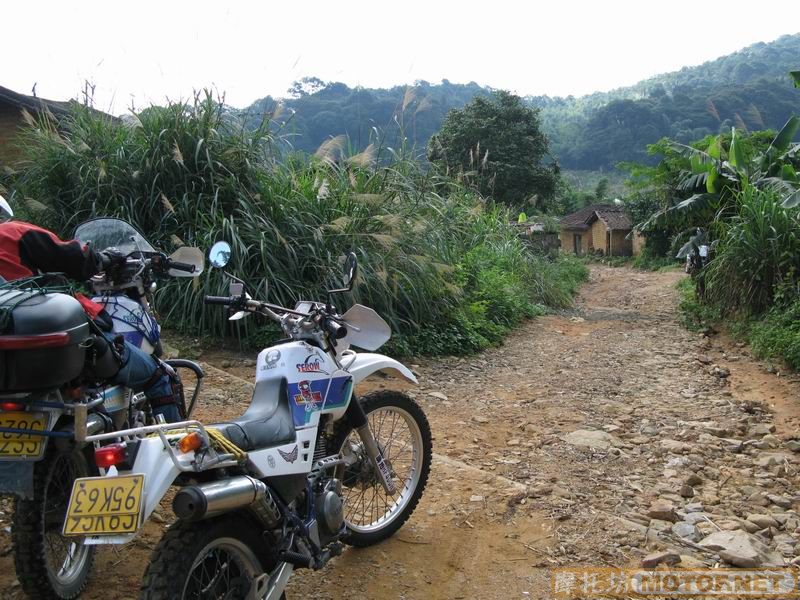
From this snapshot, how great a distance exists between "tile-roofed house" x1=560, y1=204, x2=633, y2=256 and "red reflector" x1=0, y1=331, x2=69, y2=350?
36849mm

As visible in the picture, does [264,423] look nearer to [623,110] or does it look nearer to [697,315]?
[697,315]

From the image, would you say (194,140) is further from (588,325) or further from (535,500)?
(588,325)

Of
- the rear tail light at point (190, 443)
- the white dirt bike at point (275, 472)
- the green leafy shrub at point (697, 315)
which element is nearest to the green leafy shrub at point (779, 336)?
the green leafy shrub at point (697, 315)

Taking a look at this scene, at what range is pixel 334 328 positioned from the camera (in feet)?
9.21

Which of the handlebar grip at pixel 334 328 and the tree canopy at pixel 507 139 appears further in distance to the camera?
the tree canopy at pixel 507 139

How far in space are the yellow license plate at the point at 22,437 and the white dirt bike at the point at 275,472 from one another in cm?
26

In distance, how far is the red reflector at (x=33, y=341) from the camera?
2008 mm

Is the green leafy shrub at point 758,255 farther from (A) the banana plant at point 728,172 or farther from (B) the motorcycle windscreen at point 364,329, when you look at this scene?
(B) the motorcycle windscreen at point 364,329

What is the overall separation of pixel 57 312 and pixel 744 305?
347 inches

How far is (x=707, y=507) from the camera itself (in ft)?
12.7

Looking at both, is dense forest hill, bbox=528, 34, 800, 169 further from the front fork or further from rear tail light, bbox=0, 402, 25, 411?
rear tail light, bbox=0, 402, 25, 411

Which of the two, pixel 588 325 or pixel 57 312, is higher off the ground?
pixel 57 312

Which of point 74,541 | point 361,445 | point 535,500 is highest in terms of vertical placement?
point 361,445

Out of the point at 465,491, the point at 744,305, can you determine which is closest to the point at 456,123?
the point at 744,305
